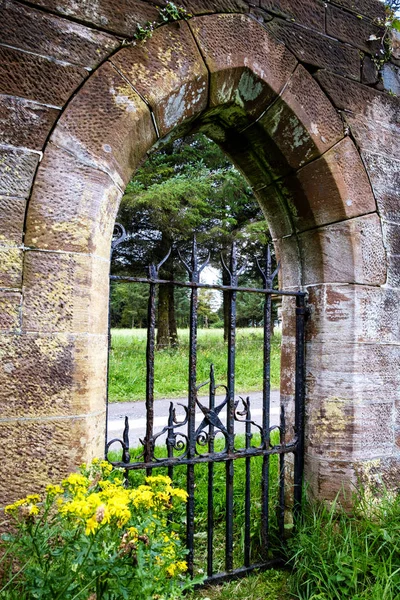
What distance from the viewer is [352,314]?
8.72 feet

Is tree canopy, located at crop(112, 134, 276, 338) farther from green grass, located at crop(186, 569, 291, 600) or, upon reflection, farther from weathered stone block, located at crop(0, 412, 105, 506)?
weathered stone block, located at crop(0, 412, 105, 506)

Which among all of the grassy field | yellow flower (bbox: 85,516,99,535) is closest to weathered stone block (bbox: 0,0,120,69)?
yellow flower (bbox: 85,516,99,535)

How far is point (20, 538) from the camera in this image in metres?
1.52

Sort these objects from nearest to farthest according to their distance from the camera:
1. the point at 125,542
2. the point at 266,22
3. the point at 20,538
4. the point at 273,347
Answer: the point at 125,542 < the point at 20,538 < the point at 266,22 < the point at 273,347

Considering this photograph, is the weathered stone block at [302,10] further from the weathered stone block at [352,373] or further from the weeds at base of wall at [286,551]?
the weeds at base of wall at [286,551]

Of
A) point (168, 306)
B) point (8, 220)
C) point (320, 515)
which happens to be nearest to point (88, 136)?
point (8, 220)

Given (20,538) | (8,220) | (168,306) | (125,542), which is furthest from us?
(168,306)

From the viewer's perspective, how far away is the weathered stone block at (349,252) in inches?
105

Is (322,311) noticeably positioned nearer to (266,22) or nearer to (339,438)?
(339,438)

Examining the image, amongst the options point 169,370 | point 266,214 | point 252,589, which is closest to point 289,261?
point 266,214

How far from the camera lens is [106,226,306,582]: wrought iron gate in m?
2.26

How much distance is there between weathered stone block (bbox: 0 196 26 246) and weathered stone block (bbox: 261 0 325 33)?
5.70 ft

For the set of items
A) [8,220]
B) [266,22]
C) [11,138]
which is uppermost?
[266,22]

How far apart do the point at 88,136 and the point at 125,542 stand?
1537mm
